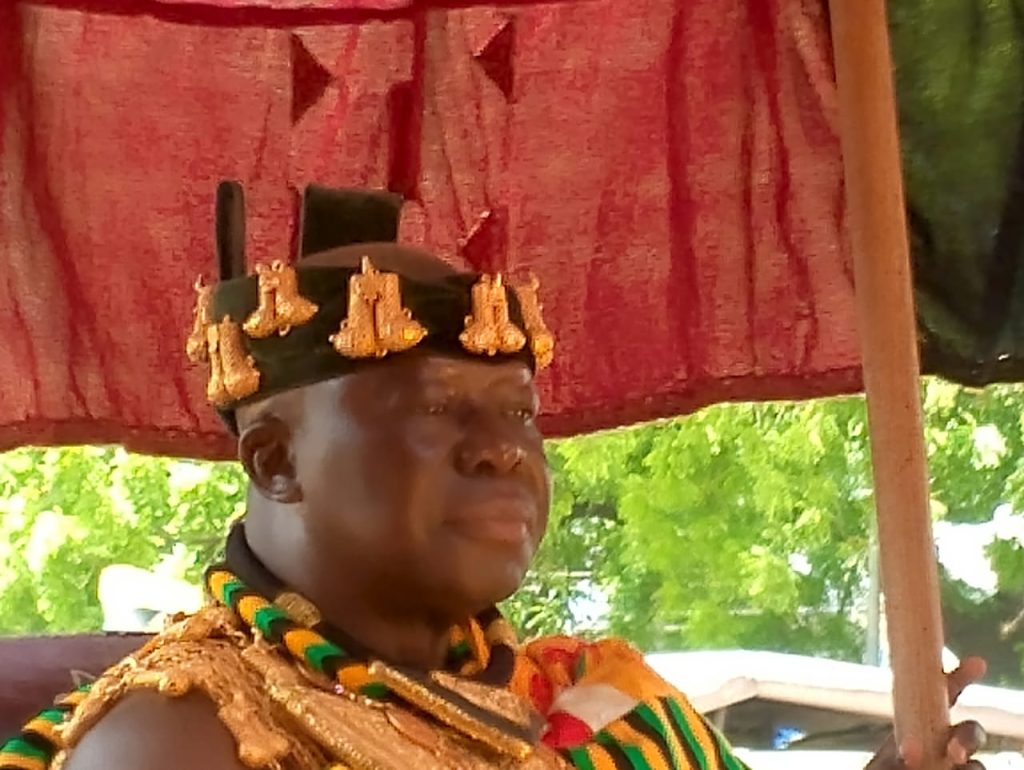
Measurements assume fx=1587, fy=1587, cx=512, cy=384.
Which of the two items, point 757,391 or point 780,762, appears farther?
point 780,762

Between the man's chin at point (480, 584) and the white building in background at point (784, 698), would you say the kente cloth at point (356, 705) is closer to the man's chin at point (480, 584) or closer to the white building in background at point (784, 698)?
the man's chin at point (480, 584)

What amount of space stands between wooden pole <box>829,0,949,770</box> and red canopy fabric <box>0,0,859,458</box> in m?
0.36

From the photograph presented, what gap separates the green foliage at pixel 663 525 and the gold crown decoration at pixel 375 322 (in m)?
0.75

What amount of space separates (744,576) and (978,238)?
0.55m

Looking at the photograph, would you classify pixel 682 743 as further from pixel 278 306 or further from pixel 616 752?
pixel 278 306

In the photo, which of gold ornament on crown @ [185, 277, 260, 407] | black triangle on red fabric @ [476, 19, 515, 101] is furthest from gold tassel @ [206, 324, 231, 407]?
black triangle on red fabric @ [476, 19, 515, 101]

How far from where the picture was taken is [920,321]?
153cm

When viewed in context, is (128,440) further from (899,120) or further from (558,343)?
(899,120)

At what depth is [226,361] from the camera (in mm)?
1131

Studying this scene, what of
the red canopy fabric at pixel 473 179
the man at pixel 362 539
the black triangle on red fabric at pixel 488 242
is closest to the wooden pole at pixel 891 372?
the man at pixel 362 539

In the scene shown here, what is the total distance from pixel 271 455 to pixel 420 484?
13 centimetres

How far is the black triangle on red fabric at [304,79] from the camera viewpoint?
1.57 m

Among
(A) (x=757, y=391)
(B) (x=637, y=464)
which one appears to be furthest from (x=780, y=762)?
(A) (x=757, y=391)

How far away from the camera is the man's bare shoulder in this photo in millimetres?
996
